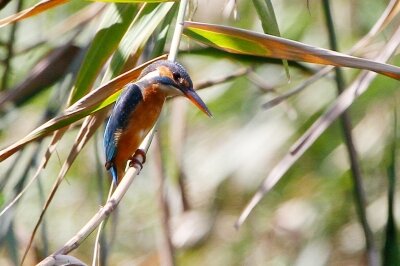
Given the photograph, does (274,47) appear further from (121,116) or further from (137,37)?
(121,116)

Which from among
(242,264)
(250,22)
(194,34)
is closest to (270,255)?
(242,264)

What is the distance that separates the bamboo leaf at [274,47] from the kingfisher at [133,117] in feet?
0.83

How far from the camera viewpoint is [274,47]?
1.54 m

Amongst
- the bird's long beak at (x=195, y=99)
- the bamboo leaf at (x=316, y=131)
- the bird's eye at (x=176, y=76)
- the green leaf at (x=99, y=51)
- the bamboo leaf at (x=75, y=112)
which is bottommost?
the bamboo leaf at (x=316, y=131)

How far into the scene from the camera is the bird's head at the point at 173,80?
177cm

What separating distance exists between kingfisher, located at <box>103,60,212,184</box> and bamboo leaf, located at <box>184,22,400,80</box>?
0.25m

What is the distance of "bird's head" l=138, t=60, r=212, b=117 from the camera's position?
1.77 metres

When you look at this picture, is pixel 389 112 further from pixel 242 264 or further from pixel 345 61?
pixel 345 61

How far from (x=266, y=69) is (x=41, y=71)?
3.06 feet

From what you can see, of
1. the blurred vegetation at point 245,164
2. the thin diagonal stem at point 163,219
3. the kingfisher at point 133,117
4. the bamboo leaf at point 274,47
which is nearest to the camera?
the bamboo leaf at point 274,47

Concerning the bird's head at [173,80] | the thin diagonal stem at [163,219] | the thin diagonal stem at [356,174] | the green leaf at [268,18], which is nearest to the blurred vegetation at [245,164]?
the thin diagonal stem at [163,219]

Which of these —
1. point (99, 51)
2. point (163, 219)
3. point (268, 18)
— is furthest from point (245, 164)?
point (268, 18)

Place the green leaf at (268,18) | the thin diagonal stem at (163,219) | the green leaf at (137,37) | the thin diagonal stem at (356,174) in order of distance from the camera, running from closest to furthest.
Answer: the green leaf at (268,18) → the green leaf at (137,37) → the thin diagonal stem at (356,174) → the thin diagonal stem at (163,219)

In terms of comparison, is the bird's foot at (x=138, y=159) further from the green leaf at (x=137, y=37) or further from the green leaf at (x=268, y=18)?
the green leaf at (x=268, y=18)
